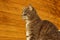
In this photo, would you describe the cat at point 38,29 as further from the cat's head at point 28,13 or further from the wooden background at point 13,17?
the wooden background at point 13,17

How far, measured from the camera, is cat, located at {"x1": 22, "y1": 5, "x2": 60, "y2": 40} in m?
1.53

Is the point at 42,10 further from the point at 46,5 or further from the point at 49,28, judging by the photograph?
the point at 49,28

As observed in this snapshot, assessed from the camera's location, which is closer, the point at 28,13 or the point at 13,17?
the point at 28,13

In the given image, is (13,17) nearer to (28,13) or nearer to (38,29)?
(28,13)

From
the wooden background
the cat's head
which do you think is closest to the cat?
the cat's head

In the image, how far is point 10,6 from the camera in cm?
192

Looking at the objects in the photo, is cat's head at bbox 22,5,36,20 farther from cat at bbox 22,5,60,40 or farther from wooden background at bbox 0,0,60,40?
wooden background at bbox 0,0,60,40

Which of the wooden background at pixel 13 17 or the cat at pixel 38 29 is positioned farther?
the wooden background at pixel 13 17

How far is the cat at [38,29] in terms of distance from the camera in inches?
60.1

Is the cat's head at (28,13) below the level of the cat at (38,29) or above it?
above

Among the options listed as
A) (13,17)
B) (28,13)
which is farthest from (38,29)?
(13,17)

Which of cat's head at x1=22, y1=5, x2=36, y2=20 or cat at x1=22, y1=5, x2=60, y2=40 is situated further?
cat's head at x1=22, y1=5, x2=36, y2=20

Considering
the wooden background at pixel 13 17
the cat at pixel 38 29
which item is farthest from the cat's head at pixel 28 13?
Answer: the wooden background at pixel 13 17

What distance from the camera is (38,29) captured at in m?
1.65
